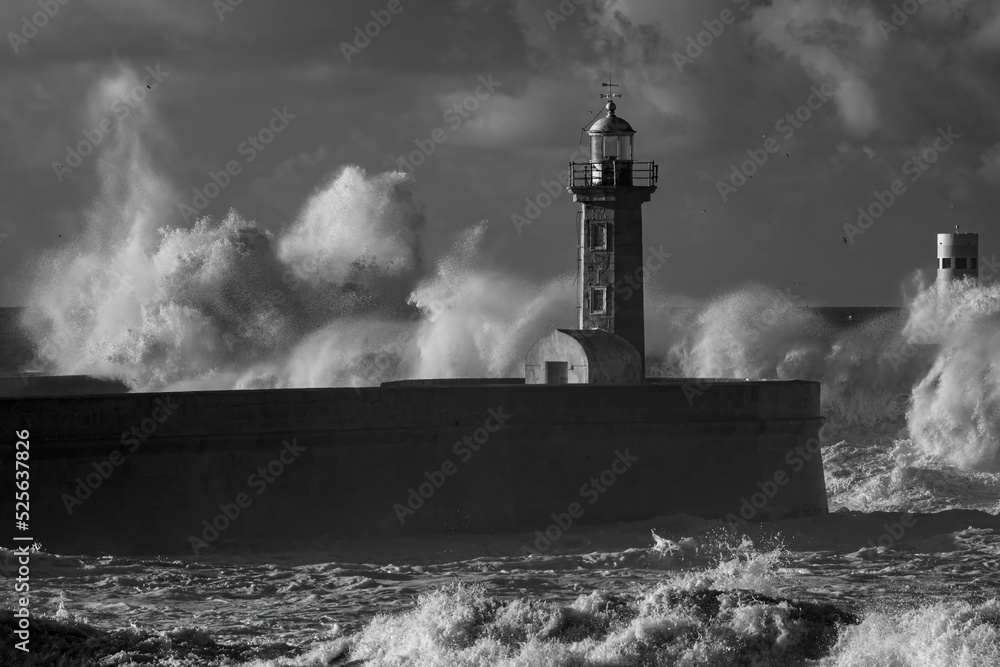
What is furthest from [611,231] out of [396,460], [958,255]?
[958,255]

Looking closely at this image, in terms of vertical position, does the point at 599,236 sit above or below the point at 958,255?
below

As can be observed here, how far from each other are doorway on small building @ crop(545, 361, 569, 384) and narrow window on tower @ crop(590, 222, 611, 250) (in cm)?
174

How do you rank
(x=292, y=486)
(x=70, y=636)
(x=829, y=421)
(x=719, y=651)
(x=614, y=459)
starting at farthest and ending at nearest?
(x=829, y=421), (x=614, y=459), (x=292, y=486), (x=70, y=636), (x=719, y=651)

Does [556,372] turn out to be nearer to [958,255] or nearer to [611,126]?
[611,126]

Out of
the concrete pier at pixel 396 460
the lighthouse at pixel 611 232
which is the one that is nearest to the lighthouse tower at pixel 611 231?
Result: the lighthouse at pixel 611 232

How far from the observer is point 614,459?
598 inches

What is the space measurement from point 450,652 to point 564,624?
724 mm

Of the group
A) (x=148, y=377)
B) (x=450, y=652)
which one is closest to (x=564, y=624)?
(x=450, y=652)

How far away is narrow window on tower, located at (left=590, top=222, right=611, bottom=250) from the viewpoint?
60.1 feet

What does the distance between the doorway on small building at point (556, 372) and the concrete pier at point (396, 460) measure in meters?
1.78

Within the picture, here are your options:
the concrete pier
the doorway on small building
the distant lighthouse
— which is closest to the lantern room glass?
the doorway on small building

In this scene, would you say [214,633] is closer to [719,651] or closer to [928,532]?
[719,651]

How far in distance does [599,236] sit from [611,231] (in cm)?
15

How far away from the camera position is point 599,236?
1836 cm
